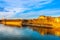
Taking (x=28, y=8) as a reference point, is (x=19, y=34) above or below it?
below

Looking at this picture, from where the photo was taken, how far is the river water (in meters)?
3.38

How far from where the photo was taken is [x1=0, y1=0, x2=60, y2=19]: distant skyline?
3398 millimetres

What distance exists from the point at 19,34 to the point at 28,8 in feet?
2.19

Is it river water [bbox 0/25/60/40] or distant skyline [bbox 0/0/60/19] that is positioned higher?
distant skyline [bbox 0/0/60/19]

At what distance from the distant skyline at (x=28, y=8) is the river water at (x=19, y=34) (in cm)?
30

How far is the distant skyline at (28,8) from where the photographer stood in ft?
11.1

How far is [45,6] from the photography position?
3.44 meters

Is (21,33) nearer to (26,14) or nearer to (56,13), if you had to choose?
(26,14)

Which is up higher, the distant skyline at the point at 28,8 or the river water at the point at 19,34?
the distant skyline at the point at 28,8

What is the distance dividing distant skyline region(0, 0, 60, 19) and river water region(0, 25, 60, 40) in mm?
302

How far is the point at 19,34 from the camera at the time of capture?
3.44 metres

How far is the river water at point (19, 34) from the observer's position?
3377mm

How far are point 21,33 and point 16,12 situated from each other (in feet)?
1.78

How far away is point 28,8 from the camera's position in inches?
137
